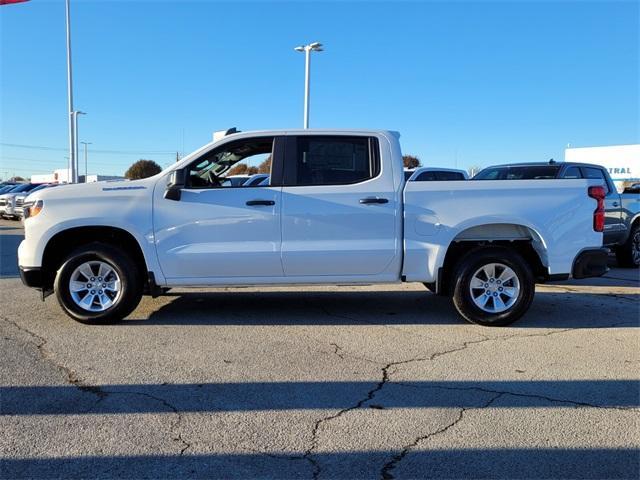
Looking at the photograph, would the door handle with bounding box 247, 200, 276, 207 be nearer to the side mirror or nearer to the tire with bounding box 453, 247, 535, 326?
the side mirror

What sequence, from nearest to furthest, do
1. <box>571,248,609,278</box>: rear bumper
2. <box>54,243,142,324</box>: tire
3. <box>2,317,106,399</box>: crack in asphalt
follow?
1. <box>2,317,106,399</box>: crack in asphalt
2. <box>54,243,142,324</box>: tire
3. <box>571,248,609,278</box>: rear bumper

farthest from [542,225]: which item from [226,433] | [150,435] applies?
[150,435]

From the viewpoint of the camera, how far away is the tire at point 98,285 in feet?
18.6

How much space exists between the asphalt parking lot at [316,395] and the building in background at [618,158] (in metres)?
41.5

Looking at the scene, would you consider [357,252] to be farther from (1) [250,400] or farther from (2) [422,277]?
(1) [250,400]

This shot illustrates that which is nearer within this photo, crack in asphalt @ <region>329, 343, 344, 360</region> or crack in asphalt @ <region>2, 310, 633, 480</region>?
crack in asphalt @ <region>2, 310, 633, 480</region>

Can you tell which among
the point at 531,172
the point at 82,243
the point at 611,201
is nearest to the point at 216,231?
the point at 82,243

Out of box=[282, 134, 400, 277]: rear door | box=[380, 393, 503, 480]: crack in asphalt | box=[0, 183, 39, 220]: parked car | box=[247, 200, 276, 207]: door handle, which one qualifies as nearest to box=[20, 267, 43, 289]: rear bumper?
box=[247, 200, 276, 207]: door handle

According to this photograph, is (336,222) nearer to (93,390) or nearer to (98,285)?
(98,285)

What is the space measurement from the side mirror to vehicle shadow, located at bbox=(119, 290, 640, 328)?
140cm

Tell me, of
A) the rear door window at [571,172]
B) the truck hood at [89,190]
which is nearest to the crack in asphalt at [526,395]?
the truck hood at [89,190]

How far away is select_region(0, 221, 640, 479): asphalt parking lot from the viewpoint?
9.84 feet

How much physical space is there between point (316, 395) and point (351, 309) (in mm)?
2839

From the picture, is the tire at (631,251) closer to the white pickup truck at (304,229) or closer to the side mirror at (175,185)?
the white pickup truck at (304,229)
